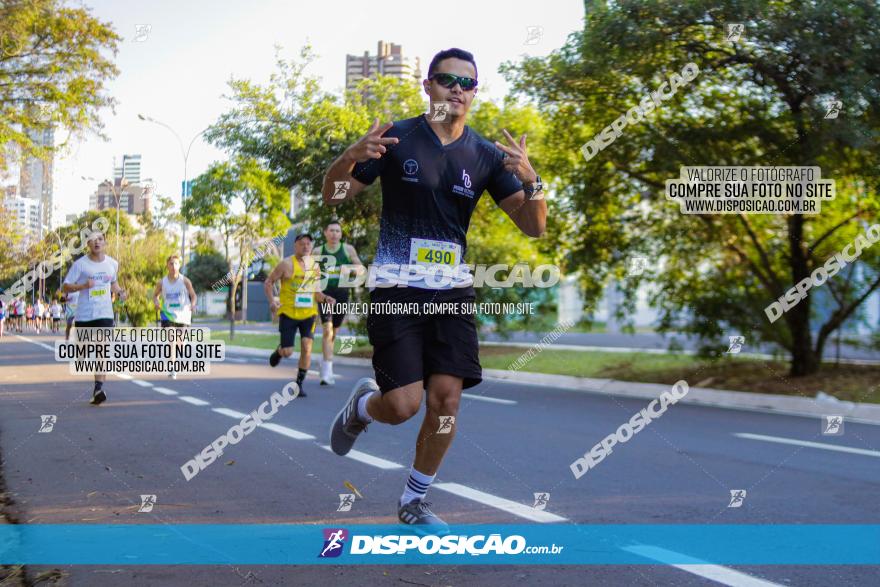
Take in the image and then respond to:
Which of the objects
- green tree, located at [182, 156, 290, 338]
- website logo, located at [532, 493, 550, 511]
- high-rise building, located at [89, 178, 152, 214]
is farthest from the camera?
high-rise building, located at [89, 178, 152, 214]

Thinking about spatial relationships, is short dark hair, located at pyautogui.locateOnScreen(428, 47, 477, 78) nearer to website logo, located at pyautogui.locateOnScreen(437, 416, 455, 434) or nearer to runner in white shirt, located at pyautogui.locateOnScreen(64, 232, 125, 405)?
website logo, located at pyautogui.locateOnScreen(437, 416, 455, 434)

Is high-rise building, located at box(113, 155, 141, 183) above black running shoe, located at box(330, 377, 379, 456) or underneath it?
above

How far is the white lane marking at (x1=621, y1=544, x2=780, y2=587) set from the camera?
3.32m

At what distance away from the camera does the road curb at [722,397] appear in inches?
389

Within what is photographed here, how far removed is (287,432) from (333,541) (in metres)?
3.80

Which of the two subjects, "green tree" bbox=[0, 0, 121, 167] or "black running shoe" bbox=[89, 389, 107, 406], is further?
"green tree" bbox=[0, 0, 121, 167]

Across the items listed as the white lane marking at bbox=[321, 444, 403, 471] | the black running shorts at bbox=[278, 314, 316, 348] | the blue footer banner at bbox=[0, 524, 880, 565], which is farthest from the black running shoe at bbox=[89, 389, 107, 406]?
the blue footer banner at bbox=[0, 524, 880, 565]

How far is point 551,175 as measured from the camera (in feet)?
46.4

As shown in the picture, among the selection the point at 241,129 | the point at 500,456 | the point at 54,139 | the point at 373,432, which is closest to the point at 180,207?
the point at 241,129

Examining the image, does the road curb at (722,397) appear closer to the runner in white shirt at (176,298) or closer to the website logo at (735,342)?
the website logo at (735,342)

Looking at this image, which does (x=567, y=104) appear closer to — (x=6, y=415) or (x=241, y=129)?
(x=6, y=415)

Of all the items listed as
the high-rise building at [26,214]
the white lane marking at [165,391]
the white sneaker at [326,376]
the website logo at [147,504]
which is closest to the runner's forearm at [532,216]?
the website logo at [147,504]

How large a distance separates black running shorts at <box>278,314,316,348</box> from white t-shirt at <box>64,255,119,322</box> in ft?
7.04

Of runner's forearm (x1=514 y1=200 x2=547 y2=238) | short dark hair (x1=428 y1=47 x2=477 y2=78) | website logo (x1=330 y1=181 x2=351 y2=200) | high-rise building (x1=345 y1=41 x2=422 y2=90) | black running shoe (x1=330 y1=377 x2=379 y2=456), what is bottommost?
black running shoe (x1=330 y1=377 x2=379 y2=456)
